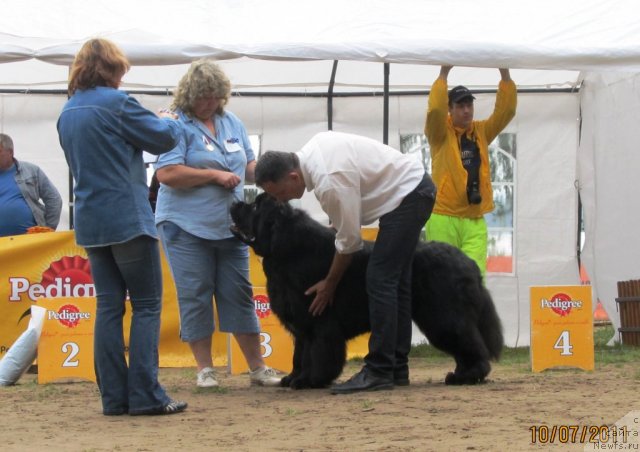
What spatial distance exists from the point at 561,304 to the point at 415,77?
3.26 meters

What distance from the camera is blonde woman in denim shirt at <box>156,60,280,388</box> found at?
15.8 feet

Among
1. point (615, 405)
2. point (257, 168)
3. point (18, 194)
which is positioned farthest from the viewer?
point (18, 194)

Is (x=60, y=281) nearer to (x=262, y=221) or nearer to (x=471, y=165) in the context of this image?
(x=262, y=221)

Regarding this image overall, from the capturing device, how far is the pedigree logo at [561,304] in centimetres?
563

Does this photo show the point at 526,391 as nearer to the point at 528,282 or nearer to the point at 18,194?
the point at 528,282

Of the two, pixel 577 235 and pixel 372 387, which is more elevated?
pixel 577 235

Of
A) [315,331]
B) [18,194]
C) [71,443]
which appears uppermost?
[18,194]

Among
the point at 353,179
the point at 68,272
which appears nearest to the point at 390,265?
the point at 353,179

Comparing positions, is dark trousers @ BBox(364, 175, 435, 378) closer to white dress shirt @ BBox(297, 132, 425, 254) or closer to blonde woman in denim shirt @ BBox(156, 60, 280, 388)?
white dress shirt @ BBox(297, 132, 425, 254)

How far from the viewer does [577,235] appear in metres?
8.05

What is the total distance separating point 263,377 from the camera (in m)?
5.17

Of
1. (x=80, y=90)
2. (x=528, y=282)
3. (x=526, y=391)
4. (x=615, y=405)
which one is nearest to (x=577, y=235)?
(x=528, y=282)

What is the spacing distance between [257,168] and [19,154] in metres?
4.35
